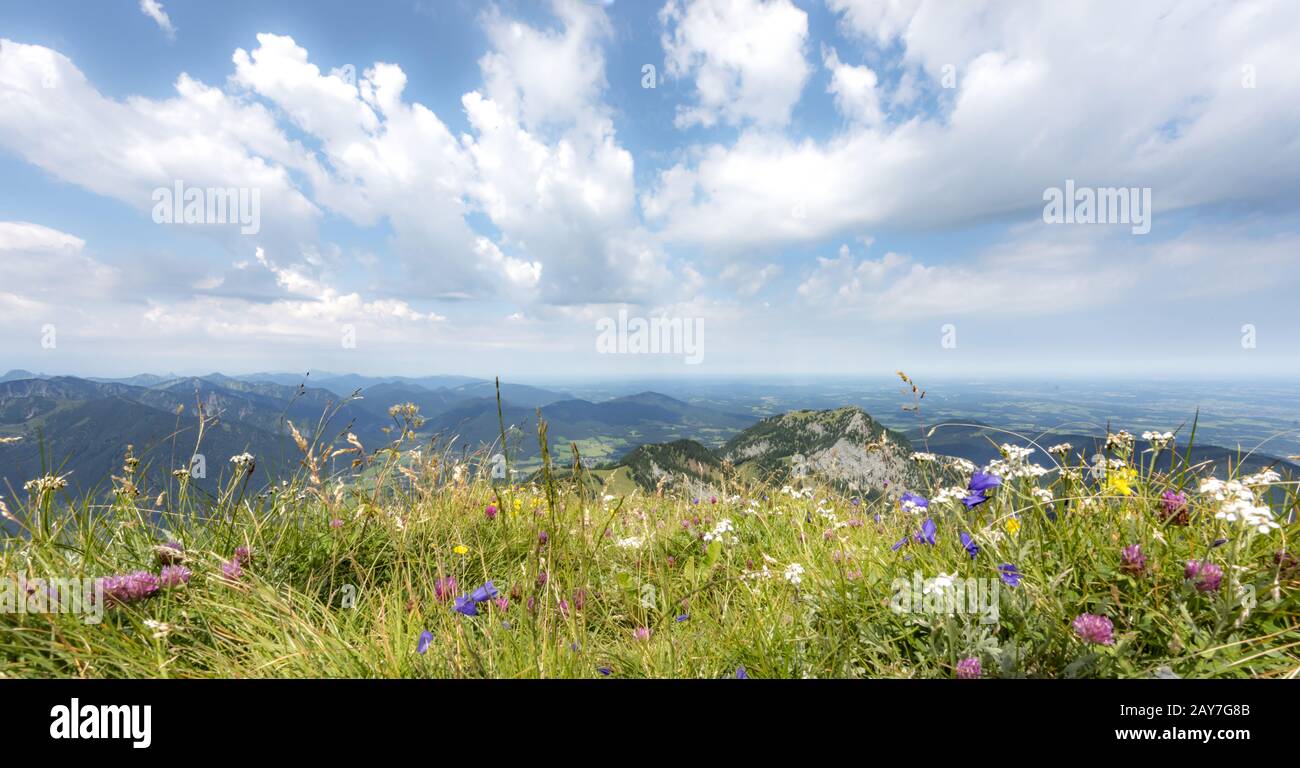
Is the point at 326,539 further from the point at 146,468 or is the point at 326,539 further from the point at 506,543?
the point at 146,468

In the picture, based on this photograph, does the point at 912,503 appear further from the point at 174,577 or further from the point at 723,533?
the point at 174,577

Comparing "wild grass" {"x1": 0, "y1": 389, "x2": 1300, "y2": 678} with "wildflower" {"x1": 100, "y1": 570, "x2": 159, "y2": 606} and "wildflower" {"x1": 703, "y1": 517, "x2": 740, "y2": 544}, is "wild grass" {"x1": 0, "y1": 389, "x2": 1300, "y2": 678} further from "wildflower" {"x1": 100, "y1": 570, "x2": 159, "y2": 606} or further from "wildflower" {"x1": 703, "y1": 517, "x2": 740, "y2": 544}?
"wildflower" {"x1": 703, "y1": 517, "x2": 740, "y2": 544}

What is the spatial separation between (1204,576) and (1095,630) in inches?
27.6

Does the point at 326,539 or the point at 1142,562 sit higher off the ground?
the point at 1142,562

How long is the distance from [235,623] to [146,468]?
2518 mm

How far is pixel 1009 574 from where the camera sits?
2256 millimetres

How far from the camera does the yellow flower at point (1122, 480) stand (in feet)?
9.61

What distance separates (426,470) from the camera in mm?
4863

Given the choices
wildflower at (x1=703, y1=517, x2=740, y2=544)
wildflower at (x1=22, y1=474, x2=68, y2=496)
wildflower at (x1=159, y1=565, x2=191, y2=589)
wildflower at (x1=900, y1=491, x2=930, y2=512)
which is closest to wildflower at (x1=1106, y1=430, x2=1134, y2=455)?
wildflower at (x1=900, y1=491, x2=930, y2=512)

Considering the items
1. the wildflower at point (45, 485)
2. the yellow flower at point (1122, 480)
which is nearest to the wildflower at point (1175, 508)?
the yellow flower at point (1122, 480)
